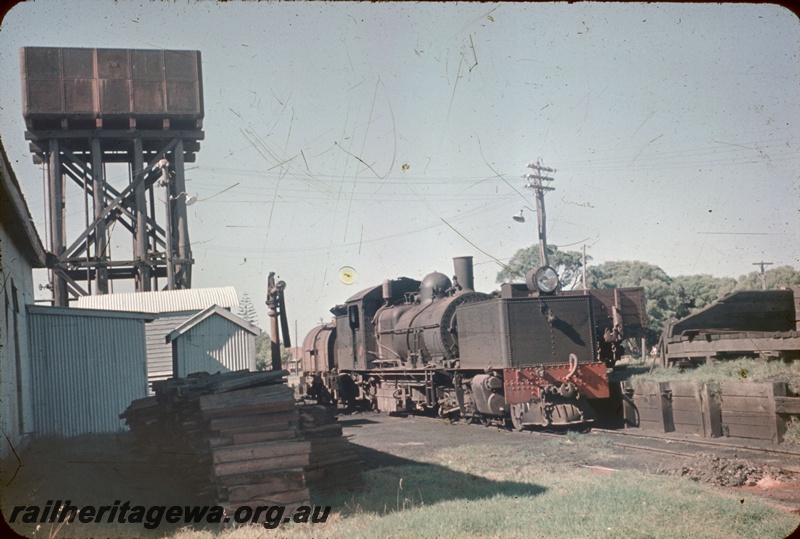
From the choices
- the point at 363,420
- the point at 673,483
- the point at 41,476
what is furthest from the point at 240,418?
the point at 363,420

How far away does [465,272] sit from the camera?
18.6 meters

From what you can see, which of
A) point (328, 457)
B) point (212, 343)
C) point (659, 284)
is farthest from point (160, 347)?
point (659, 284)

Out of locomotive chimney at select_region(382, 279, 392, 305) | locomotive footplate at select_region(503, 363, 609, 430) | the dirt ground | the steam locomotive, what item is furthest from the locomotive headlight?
locomotive chimney at select_region(382, 279, 392, 305)

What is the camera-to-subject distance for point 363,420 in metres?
19.8

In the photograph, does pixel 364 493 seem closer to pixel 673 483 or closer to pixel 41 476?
pixel 673 483

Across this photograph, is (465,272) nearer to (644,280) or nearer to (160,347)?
(160,347)

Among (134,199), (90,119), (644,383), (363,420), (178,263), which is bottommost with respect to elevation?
(363,420)

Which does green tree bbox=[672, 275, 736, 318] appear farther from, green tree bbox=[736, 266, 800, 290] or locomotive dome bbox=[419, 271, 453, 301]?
locomotive dome bbox=[419, 271, 453, 301]

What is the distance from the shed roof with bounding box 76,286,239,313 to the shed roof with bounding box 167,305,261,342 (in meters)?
1.98

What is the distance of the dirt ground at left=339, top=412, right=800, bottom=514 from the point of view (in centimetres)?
848

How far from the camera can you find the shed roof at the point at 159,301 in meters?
27.2

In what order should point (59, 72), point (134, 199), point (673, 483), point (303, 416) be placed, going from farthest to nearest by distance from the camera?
1. point (134, 199)
2. point (59, 72)
3. point (303, 416)
4. point (673, 483)

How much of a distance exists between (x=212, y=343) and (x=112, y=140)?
28.5 ft

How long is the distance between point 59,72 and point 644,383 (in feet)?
69.6
